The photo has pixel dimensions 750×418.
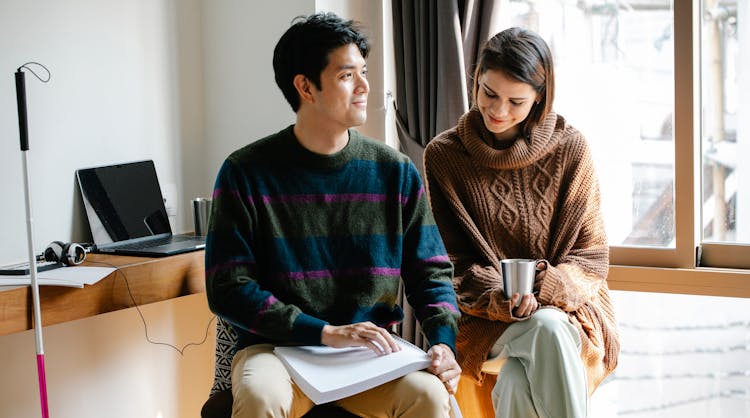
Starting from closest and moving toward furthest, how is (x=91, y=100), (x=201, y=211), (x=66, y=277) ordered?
1. (x=66, y=277)
2. (x=91, y=100)
3. (x=201, y=211)

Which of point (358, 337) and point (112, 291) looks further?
point (112, 291)

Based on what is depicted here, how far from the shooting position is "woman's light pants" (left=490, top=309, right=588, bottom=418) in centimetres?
196

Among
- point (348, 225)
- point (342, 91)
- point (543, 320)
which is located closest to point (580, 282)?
point (543, 320)

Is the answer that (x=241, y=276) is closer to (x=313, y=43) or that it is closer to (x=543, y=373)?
(x=313, y=43)

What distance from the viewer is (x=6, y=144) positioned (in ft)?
7.24

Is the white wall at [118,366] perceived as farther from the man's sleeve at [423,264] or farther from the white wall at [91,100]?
the man's sleeve at [423,264]

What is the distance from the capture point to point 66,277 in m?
2.01

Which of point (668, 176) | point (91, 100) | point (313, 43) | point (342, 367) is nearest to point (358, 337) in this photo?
point (342, 367)

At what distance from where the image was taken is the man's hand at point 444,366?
179 centimetres

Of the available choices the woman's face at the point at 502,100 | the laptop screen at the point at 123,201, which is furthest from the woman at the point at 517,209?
the laptop screen at the point at 123,201

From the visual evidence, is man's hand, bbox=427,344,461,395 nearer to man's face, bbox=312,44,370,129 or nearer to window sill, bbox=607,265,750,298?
man's face, bbox=312,44,370,129

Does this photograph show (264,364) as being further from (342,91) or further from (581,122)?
(581,122)

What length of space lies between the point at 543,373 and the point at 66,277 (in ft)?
3.77

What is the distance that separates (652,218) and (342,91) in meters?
1.30
